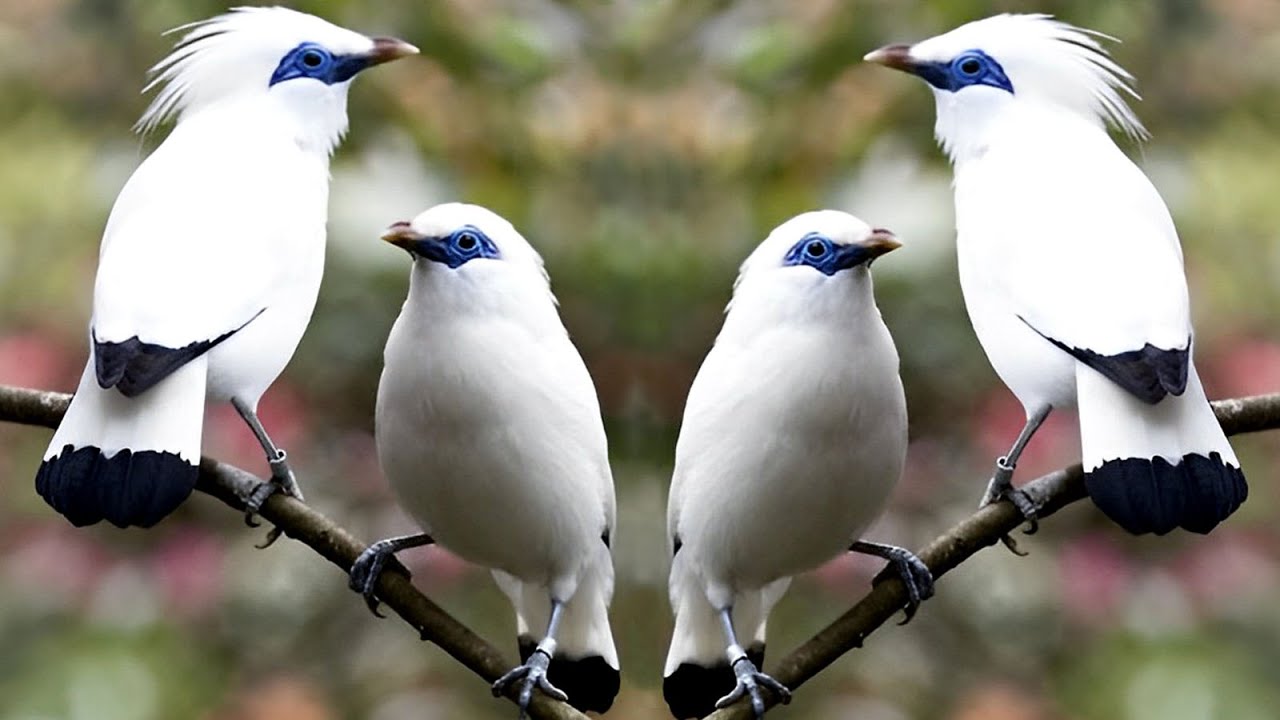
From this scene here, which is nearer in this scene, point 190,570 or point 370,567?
point 370,567

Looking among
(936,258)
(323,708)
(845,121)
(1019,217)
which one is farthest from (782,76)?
(323,708)

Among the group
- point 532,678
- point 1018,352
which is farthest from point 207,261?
point 1018,352

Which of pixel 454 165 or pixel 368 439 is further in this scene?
pixel 368 439

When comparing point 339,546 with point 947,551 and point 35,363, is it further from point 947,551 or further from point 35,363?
Result: point 35,363

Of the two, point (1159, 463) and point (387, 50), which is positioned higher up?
point (387, 50)

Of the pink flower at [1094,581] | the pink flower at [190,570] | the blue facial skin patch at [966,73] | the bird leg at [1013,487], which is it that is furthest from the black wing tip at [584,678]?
the pink flower at [1094,581]

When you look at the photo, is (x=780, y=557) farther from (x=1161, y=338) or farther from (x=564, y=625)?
(x=1161, y=338)
